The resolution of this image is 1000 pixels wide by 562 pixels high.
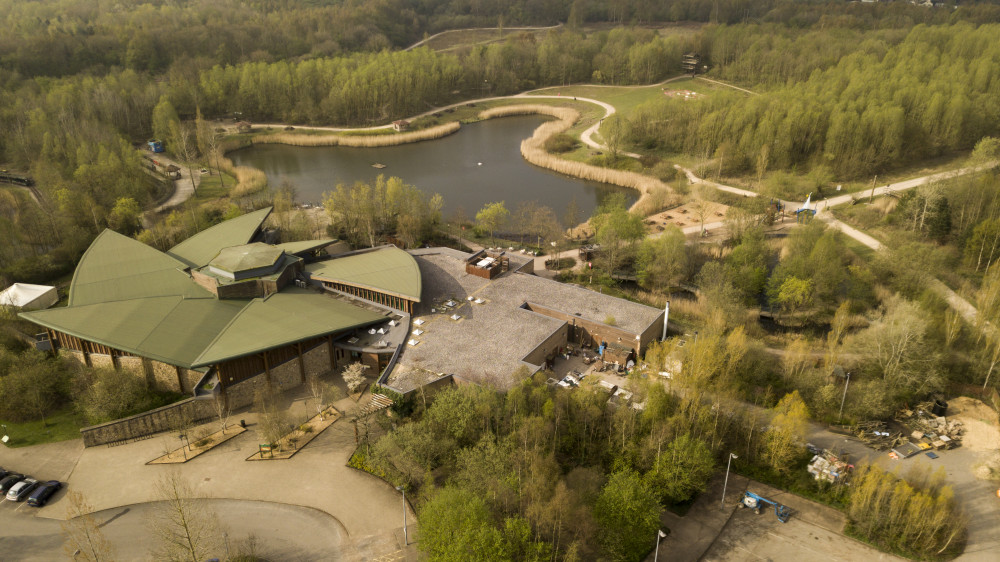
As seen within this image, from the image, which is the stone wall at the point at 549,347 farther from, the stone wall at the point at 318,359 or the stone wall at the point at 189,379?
the stone wall at the point at 189,379

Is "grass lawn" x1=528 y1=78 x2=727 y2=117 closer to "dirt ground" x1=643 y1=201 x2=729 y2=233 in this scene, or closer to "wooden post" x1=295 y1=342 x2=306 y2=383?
"dirt ground" x1=643 y1=201 x2=729 y2=233

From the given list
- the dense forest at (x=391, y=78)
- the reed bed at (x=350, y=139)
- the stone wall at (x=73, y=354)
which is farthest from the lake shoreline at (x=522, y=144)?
the stone wall at (x=73, y=354)

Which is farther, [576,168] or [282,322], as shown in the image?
[576,168]

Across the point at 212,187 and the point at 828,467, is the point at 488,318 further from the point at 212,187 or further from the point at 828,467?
the point at 212,187

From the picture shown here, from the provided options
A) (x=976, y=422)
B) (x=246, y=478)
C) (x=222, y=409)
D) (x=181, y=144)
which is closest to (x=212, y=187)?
(x=181, y=144)

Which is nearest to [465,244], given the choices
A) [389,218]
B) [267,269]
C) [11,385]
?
[389,218]
